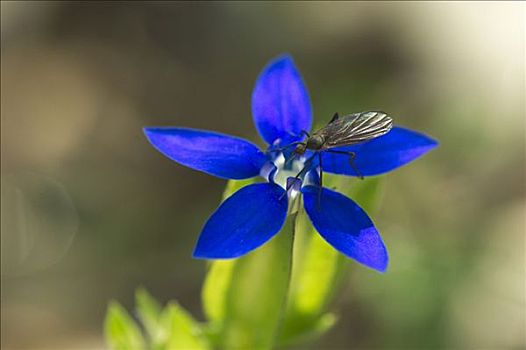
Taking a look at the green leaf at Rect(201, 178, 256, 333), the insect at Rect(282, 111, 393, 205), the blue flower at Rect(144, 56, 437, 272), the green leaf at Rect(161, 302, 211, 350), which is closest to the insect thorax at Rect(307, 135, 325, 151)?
the insect at Rect(282, 111, 393, 205)

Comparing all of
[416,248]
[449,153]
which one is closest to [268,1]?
[449,153]

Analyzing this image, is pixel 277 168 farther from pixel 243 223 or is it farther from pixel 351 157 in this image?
pixel 243 223

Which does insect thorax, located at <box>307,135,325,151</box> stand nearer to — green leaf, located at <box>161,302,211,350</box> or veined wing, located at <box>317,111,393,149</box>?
veined wing, located at <box>317,111,393,149</box>

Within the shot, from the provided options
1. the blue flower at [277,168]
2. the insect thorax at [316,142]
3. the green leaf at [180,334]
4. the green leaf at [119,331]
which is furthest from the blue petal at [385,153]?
the green leaf at [119,331]

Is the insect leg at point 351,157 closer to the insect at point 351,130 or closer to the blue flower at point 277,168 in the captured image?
the blue flower at point 277,168

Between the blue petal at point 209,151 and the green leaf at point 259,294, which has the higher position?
the blue petal at point 209,151

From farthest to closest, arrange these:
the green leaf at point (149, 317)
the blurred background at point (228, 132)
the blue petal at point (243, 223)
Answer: the blurred background at point (228, 132) < the green leaf at point (149, 317) < the blue petal at point (243, 223)

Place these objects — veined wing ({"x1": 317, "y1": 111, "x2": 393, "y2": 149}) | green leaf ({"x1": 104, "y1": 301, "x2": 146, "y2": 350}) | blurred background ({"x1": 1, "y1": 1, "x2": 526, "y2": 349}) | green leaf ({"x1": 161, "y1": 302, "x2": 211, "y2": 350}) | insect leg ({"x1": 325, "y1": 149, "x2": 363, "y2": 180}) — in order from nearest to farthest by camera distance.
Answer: veined wing ({"x1": 317, "y1": 111, "x2": 393, "y2": 149}) < insect leg ({"x1": 325, "y1": 149, "x2": 363, "y2": 180}) < green leaf ({"x1": 161, "y1": 302, "x2": 211, "y2": 350}) < green leaf ({"x1": 104, "y1": 301, "x2": 146, "y2": 350}) < blurred background ({"x1": 1, "y1": 1, "x2": 526, "y2": 349})
